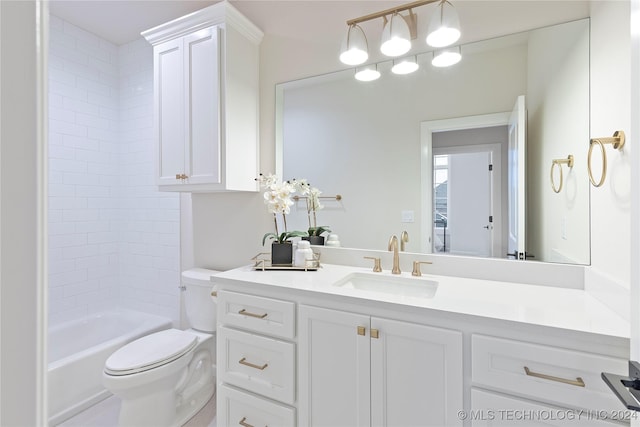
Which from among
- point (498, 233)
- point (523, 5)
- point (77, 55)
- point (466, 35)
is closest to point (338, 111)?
point (466, 35)

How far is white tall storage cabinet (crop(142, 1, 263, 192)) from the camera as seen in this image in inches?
71.4

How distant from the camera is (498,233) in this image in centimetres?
150

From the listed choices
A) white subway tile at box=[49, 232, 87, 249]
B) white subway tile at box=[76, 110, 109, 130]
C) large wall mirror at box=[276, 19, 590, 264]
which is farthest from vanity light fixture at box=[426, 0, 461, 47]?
white subway tile at box=[49, 232, 87, 249]

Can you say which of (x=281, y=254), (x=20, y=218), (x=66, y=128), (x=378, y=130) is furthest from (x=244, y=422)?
(x=66, y=128)

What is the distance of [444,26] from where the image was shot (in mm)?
1451

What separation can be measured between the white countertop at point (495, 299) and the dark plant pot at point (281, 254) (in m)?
0.10

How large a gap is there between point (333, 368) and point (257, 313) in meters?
0.41

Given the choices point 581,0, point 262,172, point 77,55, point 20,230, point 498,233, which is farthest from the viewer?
point 77,55

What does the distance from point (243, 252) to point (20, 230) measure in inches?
74.9

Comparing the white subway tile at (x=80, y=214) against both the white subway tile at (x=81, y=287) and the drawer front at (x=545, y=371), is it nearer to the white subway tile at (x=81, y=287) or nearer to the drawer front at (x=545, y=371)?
the white subway tile at (x=81, y=287)

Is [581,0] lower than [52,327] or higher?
higher

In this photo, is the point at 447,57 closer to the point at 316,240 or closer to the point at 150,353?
the point at 316,240

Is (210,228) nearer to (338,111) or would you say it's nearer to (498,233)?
(338,111)

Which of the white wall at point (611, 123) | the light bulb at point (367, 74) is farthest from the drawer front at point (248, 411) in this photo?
the light bulb at point (367, 74)
